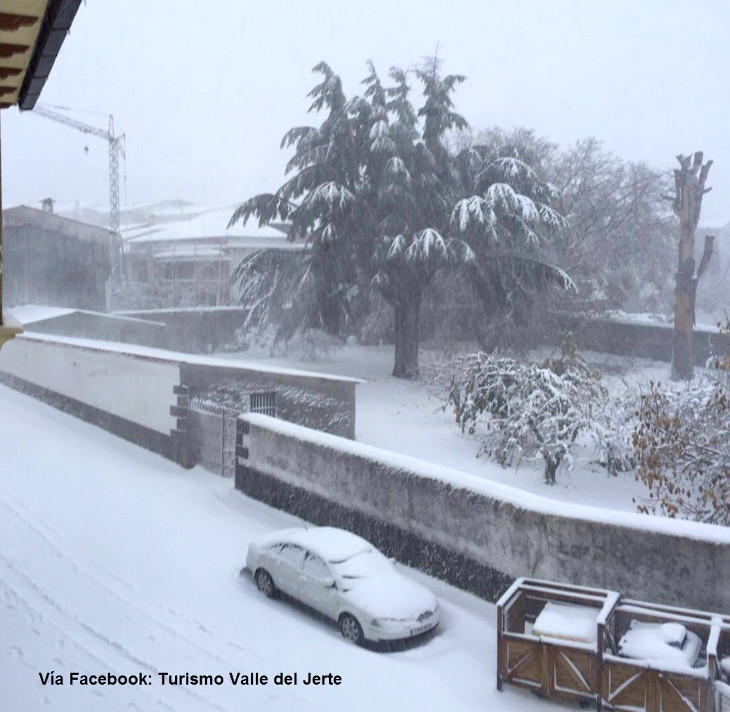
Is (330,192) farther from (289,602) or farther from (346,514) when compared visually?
(289,602)

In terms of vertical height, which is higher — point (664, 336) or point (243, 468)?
point (664, 336)

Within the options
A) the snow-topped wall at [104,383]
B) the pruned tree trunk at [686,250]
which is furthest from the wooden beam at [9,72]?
the pruned tree trunk at [686,250]

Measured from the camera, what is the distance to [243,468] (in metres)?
16.2

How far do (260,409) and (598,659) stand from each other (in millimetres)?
11475

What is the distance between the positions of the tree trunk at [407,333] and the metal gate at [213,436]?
11964 millimetres

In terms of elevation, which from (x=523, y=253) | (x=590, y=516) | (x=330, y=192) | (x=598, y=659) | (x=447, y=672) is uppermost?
(x=330, y=192)

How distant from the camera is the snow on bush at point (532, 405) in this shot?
54.7 ft

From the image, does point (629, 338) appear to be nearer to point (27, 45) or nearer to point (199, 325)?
point (199, 325)

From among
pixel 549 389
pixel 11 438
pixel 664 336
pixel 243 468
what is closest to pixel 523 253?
pixel 664 336

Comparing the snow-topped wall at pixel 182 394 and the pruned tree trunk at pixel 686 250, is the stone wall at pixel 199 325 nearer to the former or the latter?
the snow-topped wall at pixel 182 394

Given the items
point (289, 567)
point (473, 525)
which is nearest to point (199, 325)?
point (289, 567)

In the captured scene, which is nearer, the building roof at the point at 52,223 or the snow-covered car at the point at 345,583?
the snow-covered car at the point at 345,583

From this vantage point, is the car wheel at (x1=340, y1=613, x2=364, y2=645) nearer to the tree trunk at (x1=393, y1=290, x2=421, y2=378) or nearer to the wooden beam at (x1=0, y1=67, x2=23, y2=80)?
the wooden beam at (x1=0, y1=67, x2=23, y2=80)

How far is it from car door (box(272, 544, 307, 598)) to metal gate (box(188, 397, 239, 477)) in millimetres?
6037
